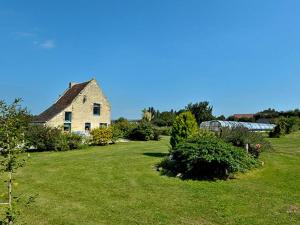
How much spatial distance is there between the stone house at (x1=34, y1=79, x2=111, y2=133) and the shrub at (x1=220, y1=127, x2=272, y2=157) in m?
26.1

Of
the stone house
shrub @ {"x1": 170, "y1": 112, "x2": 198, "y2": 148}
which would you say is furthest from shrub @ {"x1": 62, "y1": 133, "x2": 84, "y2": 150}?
the stone house

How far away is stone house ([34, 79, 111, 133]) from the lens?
40.8 meters

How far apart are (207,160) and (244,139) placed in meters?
4.74

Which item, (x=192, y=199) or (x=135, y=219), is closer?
(x=135, y=219)

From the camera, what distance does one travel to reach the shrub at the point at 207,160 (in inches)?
496

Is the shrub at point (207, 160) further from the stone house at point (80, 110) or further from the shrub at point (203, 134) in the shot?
the stone house at point (80, 110)

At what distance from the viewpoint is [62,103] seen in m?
43.1

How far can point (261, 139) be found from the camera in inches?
671

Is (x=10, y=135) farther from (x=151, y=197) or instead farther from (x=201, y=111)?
(x=201, y=111)

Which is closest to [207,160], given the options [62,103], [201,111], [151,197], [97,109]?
[151,197]

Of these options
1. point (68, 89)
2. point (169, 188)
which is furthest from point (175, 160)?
point (68, 89)

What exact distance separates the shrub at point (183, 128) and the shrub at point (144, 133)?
17.3 metres

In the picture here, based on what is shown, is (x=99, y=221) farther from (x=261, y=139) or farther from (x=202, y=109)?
(x=202, y=109)

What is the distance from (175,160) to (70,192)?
5.05m
